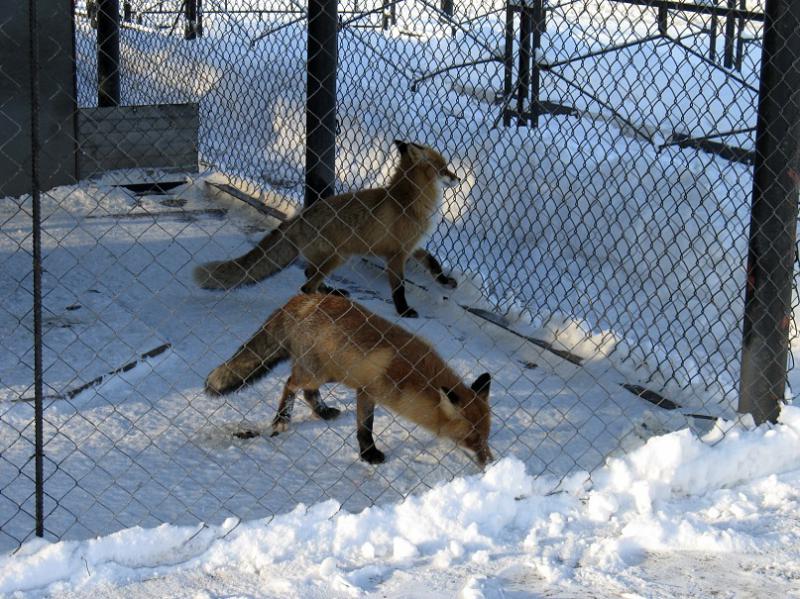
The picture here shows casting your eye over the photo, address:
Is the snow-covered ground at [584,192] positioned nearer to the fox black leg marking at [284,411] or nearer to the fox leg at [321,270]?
the fox leg at [321,270]

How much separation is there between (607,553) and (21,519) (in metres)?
2.02

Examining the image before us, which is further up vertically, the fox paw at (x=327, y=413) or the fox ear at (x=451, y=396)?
the fox ear at (x=451, y=396)

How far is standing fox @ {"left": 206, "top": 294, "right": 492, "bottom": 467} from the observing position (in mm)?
4555

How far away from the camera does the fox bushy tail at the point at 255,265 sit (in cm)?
634

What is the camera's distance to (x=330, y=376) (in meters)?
4.77

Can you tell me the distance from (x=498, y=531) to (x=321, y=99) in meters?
3.83

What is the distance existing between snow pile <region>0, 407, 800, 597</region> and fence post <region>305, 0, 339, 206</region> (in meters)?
3.20

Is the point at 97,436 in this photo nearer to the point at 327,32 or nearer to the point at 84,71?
the point at 327,32

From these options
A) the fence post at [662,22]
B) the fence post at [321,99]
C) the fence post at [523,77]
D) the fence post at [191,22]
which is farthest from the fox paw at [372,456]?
the fence post at [191,22]

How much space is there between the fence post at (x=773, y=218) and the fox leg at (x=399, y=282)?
2359 mm

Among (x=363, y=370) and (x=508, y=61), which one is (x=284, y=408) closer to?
(x=363, y=370)

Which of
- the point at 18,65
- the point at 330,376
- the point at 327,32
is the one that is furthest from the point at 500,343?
the point at 18,65

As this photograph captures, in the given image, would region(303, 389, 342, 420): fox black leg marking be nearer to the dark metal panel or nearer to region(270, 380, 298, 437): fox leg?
region(270, 380, 298, 437): fox leg

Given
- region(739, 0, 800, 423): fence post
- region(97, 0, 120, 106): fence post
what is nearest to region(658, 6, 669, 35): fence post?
region(739, 0, 800, 423): fence post
